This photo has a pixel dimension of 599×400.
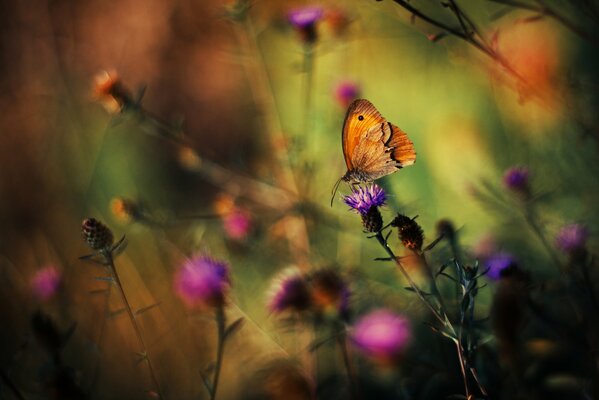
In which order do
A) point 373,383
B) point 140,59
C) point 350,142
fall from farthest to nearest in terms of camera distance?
point 140,59 < point 373,383 < point 350,142

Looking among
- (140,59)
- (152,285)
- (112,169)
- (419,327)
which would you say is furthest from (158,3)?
(419,327)

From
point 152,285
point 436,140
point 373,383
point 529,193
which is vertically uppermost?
point 436,140

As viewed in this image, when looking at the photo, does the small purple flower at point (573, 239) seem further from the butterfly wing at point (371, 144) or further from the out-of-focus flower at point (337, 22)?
the out-of-focus flower at point (337, 22)

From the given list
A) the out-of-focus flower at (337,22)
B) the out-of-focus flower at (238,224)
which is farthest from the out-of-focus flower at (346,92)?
the out-of-focus flower at (238,224)

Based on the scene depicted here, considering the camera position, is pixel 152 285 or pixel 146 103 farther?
pixel 146 103

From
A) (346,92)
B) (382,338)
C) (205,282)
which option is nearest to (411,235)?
(382,338)

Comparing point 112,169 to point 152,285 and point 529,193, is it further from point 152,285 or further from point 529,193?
point 529,193
